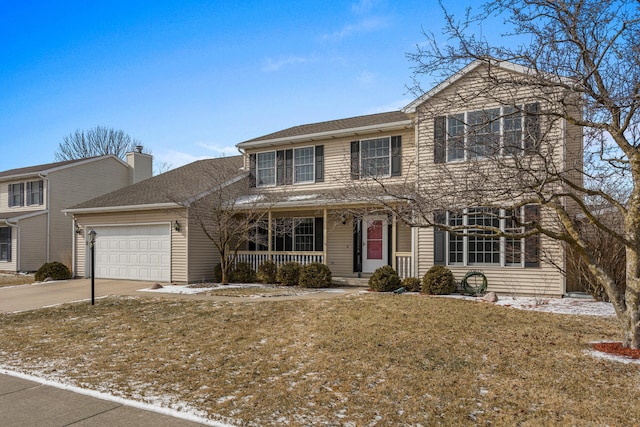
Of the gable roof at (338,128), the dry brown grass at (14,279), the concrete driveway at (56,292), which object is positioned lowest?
the dry brown grass at (14,279)

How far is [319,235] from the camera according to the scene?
16297mm

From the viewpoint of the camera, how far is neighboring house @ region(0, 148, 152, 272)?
22281 mm

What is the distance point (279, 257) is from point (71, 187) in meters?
14.4

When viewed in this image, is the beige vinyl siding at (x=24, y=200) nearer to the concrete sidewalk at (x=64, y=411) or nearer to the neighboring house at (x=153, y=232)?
the neighboring house at (x=153, y=232)

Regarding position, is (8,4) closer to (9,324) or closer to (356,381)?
(9,324)

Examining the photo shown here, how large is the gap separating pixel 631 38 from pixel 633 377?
458cm

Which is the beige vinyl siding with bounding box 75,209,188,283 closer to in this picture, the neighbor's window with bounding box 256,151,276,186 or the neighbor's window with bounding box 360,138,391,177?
the neighbor's window with bounding box 256,151,276,186

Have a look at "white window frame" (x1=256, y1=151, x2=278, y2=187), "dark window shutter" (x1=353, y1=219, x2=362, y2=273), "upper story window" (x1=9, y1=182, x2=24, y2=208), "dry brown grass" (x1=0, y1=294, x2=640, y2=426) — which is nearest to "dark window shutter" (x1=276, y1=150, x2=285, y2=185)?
"white window frame" (x1=256, y1=151, x2=278, y2=187)

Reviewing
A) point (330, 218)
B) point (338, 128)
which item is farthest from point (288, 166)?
point (330, 218)

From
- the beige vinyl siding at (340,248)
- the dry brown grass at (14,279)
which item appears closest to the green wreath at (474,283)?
the beige vinyl siding at (340,248)

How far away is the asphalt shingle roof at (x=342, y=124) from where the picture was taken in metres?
15.6

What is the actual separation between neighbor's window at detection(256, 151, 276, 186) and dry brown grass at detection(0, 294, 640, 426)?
781cm

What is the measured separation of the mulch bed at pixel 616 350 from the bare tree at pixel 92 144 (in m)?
44.2

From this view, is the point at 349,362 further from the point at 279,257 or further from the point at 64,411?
the point at 279,257
